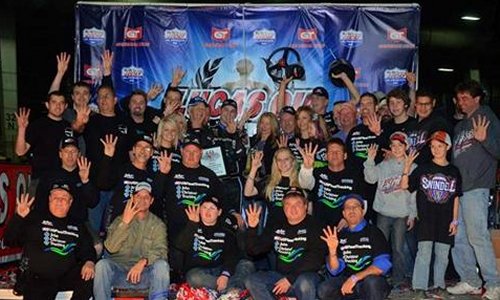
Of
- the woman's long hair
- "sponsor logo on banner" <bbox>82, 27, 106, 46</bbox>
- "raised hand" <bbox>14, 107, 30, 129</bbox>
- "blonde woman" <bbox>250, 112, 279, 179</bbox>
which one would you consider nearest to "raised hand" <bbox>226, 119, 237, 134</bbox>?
"blonde woman" <bbox>250, 112, 279, 179</bbox>

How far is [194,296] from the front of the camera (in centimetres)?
623

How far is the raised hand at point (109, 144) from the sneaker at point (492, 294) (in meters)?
4.10

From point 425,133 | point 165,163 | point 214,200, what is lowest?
point 214,200

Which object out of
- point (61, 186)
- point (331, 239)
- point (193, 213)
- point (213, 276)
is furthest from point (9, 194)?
point (331, 239)

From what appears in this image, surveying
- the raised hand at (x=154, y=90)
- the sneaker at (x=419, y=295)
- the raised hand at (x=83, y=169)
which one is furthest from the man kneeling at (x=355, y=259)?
the raised hand at (x=154, y=90)

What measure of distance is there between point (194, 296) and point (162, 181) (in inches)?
50.6

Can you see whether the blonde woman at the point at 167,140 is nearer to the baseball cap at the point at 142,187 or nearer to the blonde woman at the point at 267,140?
the baseball cap at the point at 142,187

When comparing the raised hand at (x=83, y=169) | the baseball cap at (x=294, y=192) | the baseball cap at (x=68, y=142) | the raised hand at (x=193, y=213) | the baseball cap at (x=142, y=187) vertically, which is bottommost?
the raised hand at (x=193, y=213)

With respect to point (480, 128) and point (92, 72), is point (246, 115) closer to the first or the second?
point (92, 72)

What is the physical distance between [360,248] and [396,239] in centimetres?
74

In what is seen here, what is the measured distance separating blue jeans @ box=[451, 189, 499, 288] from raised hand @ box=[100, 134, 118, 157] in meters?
3.75

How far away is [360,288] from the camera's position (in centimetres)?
604

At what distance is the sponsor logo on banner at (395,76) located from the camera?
8.73 metres

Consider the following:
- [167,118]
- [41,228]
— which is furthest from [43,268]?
[167,118]
